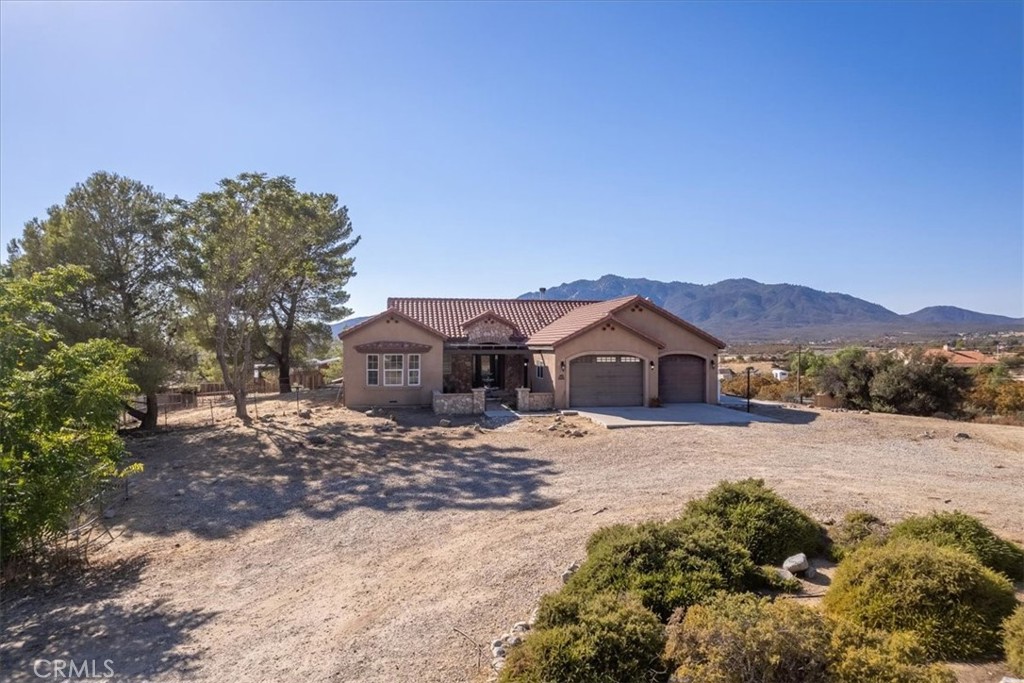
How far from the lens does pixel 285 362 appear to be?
3675 cm

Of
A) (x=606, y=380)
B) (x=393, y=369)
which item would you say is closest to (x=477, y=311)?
(x=393, y=369)

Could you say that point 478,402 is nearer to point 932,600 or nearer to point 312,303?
point 312,303

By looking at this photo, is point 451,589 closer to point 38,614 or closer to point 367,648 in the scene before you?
point 367,648

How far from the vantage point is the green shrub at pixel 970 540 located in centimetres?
664

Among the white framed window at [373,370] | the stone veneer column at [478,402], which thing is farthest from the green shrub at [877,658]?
the white framed window at [373,370]

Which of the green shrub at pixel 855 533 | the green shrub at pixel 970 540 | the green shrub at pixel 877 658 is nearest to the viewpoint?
the green shrub at pixel 877 658

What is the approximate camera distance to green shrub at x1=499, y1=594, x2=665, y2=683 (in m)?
4.83

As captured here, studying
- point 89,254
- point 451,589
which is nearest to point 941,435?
point 451,589

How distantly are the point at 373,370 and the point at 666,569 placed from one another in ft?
70.5

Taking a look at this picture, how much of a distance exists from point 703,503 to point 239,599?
6.72 meters

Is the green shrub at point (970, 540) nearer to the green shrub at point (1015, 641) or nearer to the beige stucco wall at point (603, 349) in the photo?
the green shrub at point (1015, 641)

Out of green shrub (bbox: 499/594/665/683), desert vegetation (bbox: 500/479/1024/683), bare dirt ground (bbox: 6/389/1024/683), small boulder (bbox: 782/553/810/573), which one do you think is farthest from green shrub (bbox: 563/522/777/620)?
bare dirt ground (bbox: 6/389/1024/683)

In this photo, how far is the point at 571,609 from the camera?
214 inches

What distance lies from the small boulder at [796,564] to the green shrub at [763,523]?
0.91ft
